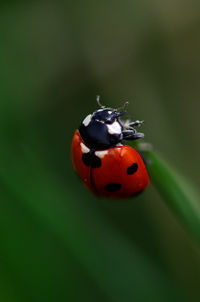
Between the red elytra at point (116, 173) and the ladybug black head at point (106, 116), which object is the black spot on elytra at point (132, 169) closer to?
the red elytra at point (116, 173)

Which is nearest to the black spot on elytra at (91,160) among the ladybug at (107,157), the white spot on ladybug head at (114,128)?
the ladybug at (107,157)

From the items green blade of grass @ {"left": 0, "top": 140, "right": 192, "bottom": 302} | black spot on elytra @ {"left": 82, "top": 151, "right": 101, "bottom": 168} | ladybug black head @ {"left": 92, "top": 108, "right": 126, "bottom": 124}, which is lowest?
green blade of grass @ {"left": 0, "top": 140, "right": 192, "bottom": 302}

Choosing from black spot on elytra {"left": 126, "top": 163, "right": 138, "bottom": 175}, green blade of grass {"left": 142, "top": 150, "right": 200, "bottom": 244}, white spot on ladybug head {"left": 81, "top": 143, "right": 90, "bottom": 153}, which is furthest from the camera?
white spot on ladybug head {"left": 81, "top": 143, "right": 90, "bottom": 153}

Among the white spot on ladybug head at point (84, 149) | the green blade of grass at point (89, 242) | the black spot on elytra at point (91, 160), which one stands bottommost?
the green blade of grass at point (89, 242)

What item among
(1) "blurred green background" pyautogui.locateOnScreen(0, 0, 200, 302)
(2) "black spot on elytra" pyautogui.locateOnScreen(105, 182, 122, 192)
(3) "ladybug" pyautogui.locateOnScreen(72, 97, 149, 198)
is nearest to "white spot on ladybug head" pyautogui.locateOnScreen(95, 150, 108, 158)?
(3) "ladybug" pyautogui.locateOnScreen(72, 97, 149, 198)

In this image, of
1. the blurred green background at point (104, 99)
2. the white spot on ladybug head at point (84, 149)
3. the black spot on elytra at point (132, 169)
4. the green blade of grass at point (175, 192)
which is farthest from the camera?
the blurred green background at point (104, 99)

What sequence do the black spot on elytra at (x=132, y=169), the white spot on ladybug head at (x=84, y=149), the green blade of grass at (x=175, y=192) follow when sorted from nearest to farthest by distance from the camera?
the green blade of grass at (x=175, y=192)
the black spot on elytra at (x=132, y=169)
the white spot on ladybug head at (x=84, y=149)

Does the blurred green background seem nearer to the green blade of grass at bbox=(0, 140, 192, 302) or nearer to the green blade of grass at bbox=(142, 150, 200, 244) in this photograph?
the green blade of grass at bbox=(0, 140, 192, 302)
